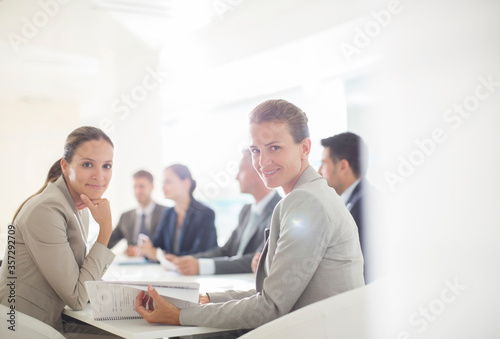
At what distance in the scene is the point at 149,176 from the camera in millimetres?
6438

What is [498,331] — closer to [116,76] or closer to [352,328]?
[352,328]

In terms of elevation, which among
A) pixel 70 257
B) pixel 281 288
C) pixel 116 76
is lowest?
pixel 281 288

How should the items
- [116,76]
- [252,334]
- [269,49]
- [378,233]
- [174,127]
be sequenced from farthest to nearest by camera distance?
[174,127]
[116,76]
[269,49]
[378,233]
[252,334]

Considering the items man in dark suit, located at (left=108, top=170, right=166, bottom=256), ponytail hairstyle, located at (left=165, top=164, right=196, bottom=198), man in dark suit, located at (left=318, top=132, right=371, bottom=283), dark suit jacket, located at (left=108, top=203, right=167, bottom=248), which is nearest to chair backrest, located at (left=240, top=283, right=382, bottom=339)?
man in dark suit, located at (left=318, top=132, right=371, bottom=283)

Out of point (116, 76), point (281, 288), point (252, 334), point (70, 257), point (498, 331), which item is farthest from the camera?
point (116, 76)

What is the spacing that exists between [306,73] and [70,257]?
4672 millimetres

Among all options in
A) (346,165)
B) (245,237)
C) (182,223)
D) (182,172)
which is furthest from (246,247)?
(182,172)

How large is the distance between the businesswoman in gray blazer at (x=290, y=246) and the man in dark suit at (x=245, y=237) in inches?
64.5

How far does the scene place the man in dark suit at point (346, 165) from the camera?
3.18 metres

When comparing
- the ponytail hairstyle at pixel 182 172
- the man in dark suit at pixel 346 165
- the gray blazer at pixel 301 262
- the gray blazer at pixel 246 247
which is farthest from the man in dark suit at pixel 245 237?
the gray blazer at pixel 301 262

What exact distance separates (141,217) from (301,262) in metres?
4.59

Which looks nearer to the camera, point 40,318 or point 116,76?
point 40,318

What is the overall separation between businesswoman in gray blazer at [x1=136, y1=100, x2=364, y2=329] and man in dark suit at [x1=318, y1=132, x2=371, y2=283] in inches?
44.6

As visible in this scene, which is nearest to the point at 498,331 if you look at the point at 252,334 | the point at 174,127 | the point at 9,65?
the point at 252,334
